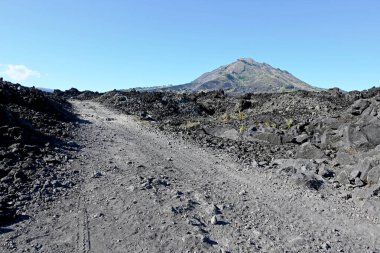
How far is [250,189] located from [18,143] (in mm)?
8139

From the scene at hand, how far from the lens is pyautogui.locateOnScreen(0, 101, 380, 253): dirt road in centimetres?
793

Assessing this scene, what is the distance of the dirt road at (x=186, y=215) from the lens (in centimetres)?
793

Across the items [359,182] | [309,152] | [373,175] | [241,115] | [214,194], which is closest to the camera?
[214,194]

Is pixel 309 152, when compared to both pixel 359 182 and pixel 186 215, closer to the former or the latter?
pixel 359 182

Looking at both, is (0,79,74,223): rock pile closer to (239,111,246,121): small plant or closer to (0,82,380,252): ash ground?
(0,82,380,252): ash ground

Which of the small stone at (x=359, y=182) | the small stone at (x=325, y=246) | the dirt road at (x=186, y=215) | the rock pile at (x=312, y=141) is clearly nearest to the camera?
the dirt road at (x=186, y=215)

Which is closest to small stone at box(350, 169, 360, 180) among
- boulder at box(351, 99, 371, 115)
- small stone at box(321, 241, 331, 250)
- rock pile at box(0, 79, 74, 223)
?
small stone at box(321, 241, 331, 250)

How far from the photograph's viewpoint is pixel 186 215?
30.5 feet

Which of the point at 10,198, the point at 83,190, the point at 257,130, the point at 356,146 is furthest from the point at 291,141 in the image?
the point at 10,198

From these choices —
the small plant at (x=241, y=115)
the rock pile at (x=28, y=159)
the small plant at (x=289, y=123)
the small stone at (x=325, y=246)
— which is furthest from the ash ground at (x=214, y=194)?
the small plant at (x=241, y=115)

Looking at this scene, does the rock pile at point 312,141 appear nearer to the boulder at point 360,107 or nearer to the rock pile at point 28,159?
the boulder at point 360,107

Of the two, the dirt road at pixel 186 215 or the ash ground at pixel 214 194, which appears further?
the ash ground at pixel 214 194

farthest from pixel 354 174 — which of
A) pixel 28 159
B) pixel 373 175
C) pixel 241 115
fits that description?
pixel 241 115

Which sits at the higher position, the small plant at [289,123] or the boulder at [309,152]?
the small plant at [289,123]
